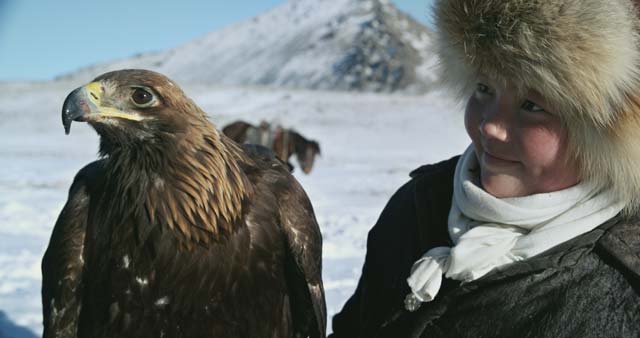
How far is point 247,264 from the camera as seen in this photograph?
247 centimetres

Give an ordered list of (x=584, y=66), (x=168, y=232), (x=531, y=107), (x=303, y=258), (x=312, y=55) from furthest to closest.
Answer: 1. (x=312, y=55)
2. (x=303, y=258)
3. (x=168, y=232)
4. (x=531, y=107)
5. (x=584, y=66)

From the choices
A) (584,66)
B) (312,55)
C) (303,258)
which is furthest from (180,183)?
(312,55)

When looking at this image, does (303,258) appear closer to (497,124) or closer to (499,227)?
(499,227)

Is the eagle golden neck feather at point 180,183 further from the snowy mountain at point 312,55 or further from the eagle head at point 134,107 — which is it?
the snowy mountain at point 312,55

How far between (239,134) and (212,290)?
272 inches

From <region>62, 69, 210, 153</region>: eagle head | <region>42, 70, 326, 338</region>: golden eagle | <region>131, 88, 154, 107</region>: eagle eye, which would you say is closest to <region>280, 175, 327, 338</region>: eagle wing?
<region>42, 70, 326, 338</region>: golden eagle

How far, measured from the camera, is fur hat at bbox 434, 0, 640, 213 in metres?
1.72

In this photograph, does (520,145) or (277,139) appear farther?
(277,139)

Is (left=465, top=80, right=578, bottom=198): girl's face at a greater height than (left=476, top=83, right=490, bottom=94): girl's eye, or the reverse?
(left=476, top=83, right=490, bottom=94): girl's eye

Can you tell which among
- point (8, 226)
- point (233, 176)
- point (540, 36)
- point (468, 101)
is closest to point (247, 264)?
point (233, 176)

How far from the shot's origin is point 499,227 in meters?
2.00

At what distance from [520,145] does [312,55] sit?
65.5m

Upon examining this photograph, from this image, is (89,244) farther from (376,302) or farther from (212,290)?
(376,302)

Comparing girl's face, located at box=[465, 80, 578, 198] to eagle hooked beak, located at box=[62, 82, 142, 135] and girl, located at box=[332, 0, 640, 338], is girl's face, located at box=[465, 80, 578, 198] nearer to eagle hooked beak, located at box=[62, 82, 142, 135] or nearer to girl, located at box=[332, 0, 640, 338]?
girl, located at box=[332, 0, 640, 338]
